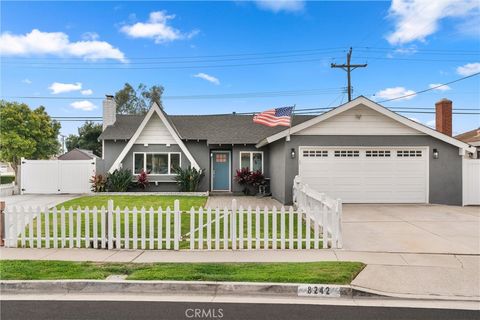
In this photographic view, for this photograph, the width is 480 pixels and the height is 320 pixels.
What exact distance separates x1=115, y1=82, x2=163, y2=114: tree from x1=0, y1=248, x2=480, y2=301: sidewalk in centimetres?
3943

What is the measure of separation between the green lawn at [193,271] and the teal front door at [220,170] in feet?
46.5

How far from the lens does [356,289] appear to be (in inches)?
198

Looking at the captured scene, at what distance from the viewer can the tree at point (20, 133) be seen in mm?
23375

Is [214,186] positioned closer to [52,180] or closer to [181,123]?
[181,123]

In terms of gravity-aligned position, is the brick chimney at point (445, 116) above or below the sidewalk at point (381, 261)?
above

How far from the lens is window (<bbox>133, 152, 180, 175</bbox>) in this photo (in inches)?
765

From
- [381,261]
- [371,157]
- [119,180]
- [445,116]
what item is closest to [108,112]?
[119,180]

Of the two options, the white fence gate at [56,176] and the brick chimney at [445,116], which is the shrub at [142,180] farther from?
the brick chimney at [445,116]

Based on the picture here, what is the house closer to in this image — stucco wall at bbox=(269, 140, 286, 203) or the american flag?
stucco wall at bbox=(269, 140, 286, 203)

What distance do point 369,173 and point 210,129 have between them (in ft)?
33.1

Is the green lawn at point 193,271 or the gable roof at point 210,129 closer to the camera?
the green lawn at point 193,271

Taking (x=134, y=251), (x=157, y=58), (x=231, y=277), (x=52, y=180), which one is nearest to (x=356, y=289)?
(x=231, y=277)

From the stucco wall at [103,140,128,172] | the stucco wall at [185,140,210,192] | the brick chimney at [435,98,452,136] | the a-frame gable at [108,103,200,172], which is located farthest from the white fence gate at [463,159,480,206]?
the stucco wall at [103,140,128,172]

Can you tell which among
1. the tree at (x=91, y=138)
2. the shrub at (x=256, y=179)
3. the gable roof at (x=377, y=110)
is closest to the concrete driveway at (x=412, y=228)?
the gable roof at (x=377, y=110)
